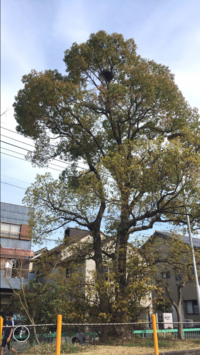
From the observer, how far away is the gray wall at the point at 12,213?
1168 inches

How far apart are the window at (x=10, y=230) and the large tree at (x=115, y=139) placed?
15.7 meters

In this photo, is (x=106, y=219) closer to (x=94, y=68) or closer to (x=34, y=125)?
(x=34, y=125)

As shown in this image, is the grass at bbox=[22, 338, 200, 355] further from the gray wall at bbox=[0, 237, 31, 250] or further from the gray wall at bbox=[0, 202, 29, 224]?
the gray wall at bbox=[0, 202, 29, 224]

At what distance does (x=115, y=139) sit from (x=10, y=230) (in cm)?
1849

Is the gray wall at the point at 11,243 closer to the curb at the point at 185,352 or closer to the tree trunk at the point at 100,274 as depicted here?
the tree trunk at the point at 100,274

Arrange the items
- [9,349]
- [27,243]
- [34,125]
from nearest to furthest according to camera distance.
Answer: [9,349] → [34,125] → [27,243]

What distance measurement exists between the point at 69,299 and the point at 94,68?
1194 cm

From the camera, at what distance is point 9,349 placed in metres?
8.02

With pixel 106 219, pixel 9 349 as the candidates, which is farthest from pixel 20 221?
pixel 9 349

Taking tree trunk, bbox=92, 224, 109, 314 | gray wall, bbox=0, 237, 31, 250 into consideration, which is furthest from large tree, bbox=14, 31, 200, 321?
gray wall, bbox=0, 237, 31, 250

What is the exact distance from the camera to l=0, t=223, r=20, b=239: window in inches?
1145

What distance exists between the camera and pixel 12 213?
30156mm

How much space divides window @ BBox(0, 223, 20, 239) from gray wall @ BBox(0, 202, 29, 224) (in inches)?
16.2

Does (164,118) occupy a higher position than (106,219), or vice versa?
(164,118)
